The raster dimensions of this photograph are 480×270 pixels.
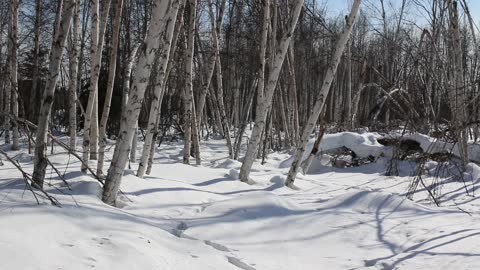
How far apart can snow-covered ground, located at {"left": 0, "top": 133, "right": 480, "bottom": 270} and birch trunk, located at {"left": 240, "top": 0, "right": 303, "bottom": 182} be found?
0.43 metres

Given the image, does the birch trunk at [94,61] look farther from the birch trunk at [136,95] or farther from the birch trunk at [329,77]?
the birch trunk at [329,77]

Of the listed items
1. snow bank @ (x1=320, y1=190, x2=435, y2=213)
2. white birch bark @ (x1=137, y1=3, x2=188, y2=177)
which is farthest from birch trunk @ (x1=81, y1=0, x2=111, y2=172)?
snow bank @ (x1=320, y1=190, x2=435, y2=213)

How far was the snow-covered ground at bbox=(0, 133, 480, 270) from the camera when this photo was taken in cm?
297

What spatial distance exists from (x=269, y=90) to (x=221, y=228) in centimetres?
327

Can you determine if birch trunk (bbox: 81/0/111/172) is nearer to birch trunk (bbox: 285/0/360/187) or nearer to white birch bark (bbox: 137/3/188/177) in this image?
white birch bark (bbox: 137/3/188/177)


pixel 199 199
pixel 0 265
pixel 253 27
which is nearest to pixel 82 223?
pixel 0 265

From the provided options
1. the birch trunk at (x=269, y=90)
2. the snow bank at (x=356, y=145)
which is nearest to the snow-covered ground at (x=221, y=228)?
the birch trunk at (x=269, y=90)

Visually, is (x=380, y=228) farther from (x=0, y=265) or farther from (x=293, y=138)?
(x=293, y=138)

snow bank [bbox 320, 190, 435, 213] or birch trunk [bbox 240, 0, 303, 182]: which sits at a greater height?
birch trunk [bbox 240, 0, 303, 182]

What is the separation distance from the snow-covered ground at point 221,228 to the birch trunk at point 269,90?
16.8 inches

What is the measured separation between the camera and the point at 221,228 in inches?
182

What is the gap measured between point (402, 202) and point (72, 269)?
187 inches

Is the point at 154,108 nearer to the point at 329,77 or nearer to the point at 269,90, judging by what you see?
the point at 269,90

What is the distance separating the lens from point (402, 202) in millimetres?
6328
